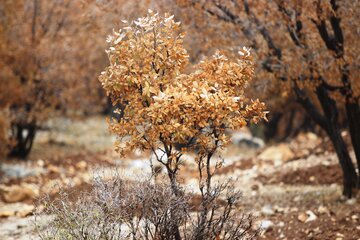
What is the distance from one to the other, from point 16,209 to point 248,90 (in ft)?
19.2

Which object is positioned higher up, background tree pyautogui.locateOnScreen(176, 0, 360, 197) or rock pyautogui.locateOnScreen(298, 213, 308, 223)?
background tree pyautogui.locateOnScreen(176, 0, 360, 197)

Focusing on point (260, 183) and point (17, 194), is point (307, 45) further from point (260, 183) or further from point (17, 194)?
point (17, 194)

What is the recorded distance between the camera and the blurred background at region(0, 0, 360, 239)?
902cm

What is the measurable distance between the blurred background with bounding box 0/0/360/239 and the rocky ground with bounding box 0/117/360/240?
34mm

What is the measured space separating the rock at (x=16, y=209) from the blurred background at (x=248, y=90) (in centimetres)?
3

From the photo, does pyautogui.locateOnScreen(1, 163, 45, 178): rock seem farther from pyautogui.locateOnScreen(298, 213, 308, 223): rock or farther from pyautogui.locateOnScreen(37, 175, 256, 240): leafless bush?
pyautogui.locateOnScreen(37, 175, 256, 240): leafless bush

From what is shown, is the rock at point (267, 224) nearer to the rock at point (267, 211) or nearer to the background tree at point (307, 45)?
the rock at point (267, 211)

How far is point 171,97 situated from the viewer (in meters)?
5.98

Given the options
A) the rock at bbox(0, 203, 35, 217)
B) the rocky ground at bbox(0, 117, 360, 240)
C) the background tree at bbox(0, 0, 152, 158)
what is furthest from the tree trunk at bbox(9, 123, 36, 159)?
the rock at bbox(0, 203, 35, 217)

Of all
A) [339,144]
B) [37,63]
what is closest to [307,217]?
[339,144]

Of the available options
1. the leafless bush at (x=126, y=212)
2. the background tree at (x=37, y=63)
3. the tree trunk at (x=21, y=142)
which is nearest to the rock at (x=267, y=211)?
the leafless bush at (x=126, y=212)

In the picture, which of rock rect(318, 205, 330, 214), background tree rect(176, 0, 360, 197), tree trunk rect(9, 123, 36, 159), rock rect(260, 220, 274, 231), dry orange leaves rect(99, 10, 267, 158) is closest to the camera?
dry orange leaves rect(99, 10, 267, 158)

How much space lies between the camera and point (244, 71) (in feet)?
21.2

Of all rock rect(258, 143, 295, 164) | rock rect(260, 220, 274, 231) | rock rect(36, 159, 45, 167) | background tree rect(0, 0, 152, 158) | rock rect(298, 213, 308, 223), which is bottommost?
rock rect(260, 220, 274, 231)
